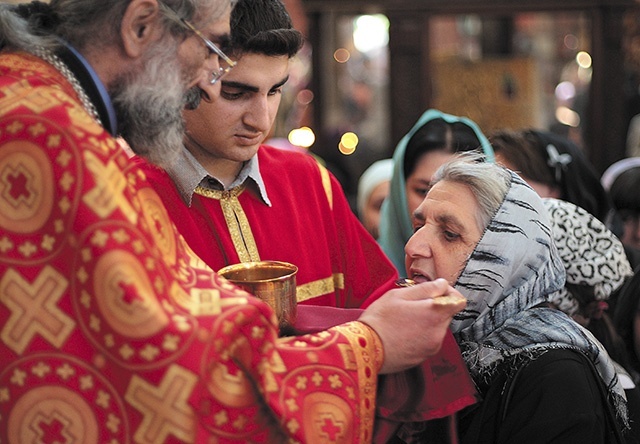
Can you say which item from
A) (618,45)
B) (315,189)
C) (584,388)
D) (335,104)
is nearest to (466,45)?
(335,104)

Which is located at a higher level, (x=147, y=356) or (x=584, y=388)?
(x=147, y=356)

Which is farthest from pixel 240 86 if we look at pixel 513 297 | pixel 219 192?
pixel 513 297

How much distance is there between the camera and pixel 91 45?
1901mm

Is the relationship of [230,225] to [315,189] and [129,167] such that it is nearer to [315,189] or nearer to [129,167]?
[315,189]

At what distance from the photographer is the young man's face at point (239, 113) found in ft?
8.31

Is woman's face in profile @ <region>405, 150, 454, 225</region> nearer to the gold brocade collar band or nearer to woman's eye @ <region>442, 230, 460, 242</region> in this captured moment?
the gold brocade collar band

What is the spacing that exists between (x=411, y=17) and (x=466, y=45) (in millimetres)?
5798

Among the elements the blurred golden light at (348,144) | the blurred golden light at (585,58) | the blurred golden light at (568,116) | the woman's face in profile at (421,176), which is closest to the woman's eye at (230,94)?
the woman's face in profile at (421,176)

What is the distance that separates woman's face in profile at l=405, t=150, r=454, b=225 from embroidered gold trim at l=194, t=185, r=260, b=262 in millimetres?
1218

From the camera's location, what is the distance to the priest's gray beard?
1.91 m

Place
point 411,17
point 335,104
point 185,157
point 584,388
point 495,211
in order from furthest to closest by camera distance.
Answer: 1. point 335,104
2. point 411,17
3. point 185,157
4. point 495,211
5. point 584,388

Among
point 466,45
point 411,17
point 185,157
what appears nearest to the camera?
point 185,157

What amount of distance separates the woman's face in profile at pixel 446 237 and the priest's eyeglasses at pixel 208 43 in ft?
2.43

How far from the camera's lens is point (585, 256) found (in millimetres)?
2965
